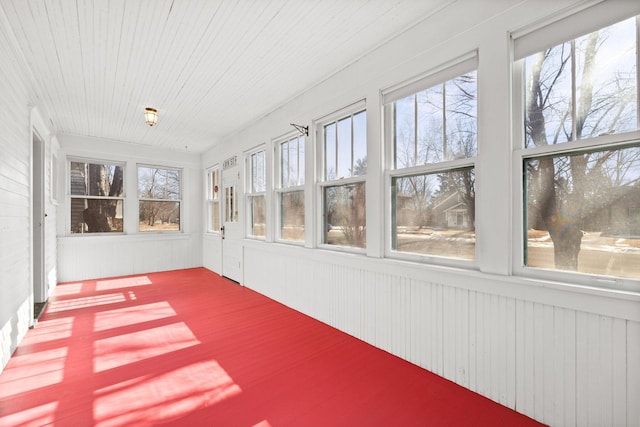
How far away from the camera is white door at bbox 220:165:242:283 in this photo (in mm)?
5406

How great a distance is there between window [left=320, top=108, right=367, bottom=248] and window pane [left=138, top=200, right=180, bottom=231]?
491 centimetres

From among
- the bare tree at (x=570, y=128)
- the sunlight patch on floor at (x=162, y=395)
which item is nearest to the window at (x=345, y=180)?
the bare tree at (x=570, y=128)

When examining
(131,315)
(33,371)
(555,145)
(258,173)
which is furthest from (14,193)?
(555,145)

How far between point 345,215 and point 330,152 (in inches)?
31.9

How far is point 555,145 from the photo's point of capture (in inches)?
70.1

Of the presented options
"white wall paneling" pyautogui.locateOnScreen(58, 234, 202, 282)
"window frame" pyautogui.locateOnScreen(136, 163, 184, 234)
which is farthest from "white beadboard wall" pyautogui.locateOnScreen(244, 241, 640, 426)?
"window frame" pyautogui.locateOnScreen(136, 163, 184, 234)

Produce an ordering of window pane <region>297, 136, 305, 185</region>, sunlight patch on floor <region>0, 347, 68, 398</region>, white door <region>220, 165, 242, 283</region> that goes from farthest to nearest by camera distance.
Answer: white door <region>220, 165, 242, 283</region> → window pane <region>297, 136, 305, 185</region> → sunlight patch on floor <region>0, 347, 68, 398</region>

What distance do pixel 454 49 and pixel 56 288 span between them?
6891 mm

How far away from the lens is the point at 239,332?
124 inches

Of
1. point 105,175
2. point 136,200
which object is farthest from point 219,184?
point 105,175

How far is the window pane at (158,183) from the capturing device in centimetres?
650

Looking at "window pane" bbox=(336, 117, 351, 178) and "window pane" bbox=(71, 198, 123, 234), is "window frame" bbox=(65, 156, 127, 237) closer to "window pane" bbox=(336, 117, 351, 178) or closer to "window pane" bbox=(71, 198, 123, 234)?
"window pane" bbox=(71, 198, 123, 234)

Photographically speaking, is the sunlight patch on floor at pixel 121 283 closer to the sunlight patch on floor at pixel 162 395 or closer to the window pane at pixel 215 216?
the window pane at pixel 215 216

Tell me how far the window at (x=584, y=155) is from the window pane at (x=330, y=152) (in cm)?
193
